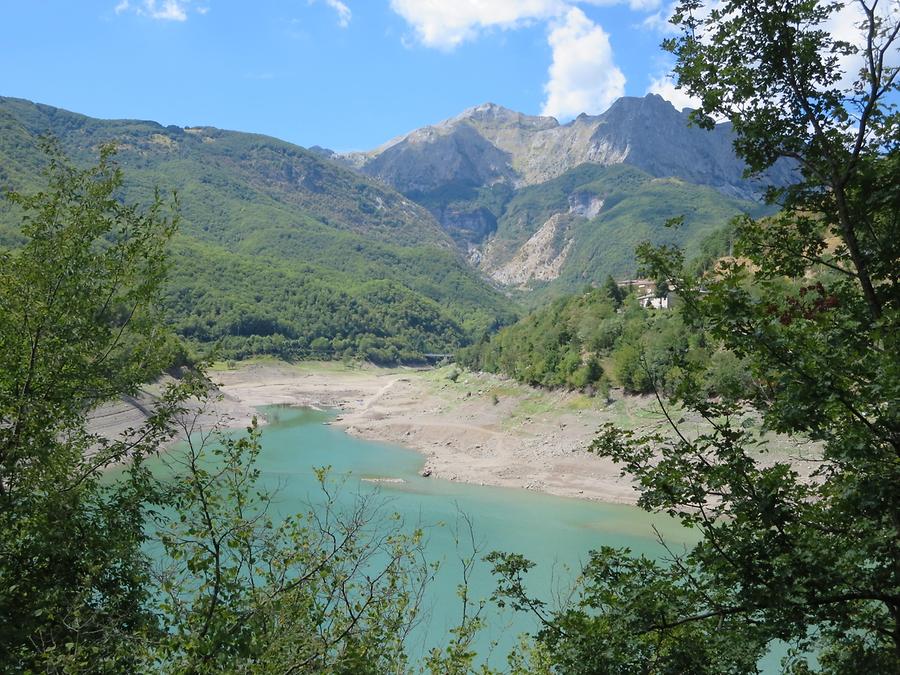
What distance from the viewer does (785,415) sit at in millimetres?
4293

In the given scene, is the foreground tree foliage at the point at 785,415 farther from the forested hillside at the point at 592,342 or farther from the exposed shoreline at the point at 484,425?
the forested hillside at the point at 592,342

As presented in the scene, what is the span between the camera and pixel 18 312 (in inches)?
233

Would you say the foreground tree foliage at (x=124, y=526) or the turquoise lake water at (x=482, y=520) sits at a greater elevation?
the foreground tree foliage at (x=124, y=526)

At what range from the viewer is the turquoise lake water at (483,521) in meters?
16.3

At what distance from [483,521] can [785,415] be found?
956 inches

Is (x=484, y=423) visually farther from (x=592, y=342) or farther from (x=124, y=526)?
(x=124, y=526)

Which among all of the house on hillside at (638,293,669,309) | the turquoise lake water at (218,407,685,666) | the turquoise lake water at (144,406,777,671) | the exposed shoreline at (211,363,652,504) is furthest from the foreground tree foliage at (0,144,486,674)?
the house on hillside at (638,293,669,309)

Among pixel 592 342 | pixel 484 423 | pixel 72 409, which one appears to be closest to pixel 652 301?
pixel 592 342

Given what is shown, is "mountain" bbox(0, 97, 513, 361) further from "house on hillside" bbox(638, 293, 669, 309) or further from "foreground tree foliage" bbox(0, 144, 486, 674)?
"foreground tree foliage" bbox(0, 144, 486, 674)

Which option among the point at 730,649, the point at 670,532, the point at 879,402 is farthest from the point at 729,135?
the point at 670,532

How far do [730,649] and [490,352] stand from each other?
7819 cm

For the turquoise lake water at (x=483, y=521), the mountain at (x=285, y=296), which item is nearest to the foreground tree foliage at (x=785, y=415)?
the turquoise lake water at (x=483, y=521)

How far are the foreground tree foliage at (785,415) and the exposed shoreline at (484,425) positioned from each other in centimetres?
1329

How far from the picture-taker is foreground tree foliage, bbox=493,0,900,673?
14.0 feet
